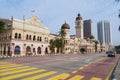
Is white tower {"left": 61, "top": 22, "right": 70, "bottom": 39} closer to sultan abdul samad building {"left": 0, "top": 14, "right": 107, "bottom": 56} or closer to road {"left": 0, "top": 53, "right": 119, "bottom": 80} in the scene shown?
sultan abdul samad building {"left": 0, "top": 14, "right": 107, "bottom": 56}

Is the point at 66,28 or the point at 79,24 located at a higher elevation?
the point at 79,24

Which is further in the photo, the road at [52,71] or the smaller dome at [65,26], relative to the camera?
the smaller dome at [65,26]

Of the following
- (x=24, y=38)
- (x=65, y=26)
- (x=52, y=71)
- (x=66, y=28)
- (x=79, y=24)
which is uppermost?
(x=79, y=24)

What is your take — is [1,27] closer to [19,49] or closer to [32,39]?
[19,49]

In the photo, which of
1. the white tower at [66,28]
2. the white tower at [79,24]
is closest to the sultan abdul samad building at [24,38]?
the white tower at [66,28]

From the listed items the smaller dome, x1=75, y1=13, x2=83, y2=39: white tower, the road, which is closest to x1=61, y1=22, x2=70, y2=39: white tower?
the smaller dome

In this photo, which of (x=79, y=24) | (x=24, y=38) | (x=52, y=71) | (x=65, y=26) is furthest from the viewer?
(x=79, y=24)

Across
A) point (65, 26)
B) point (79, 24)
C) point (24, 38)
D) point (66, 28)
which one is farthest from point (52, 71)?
point (79, 24)

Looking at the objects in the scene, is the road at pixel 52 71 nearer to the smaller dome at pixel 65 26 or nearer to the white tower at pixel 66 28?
the white tower at pixel 66 28

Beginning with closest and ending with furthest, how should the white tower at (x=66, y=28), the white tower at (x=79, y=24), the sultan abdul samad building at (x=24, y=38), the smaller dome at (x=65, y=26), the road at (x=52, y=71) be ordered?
1. the road at (x=52, y=71)
2. the sultan abdul samad building at (x=24, y=38)
3. the white tower at (x=66, y=28)
4. the smaller dome at (x=65, y=26)
5. the white tower at (x=79, y=24)

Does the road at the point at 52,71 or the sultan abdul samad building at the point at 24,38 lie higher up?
the sultan abdul samad building at the point at 24,38

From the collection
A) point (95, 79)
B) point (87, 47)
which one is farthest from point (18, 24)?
point (87, 47)

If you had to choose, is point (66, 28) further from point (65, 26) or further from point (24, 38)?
point (24, 38)

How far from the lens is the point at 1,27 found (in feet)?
149
